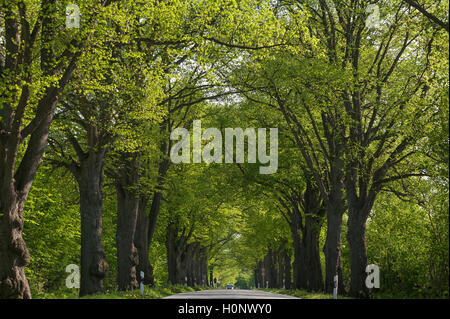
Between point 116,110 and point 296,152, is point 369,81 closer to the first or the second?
point 296,152

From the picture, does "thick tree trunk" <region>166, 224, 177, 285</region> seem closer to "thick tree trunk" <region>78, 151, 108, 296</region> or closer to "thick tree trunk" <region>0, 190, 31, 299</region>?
"thick tree trunk" <region>78, 151, 108, 296</region>

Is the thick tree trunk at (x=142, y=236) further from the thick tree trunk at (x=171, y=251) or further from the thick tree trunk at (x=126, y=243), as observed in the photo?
the thick tree trunk at (x=171, y=251)

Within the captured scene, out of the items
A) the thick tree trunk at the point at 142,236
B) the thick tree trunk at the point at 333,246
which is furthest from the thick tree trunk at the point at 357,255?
the thick tree trunk at the point at 142,236

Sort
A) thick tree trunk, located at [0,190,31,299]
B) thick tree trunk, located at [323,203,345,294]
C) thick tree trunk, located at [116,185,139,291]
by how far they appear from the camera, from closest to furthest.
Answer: thick tree trunk, located at [0,190,31,299], thick tree trunk, located at [116,185,139,291], thick tree trunk, located at [323,203,345,294]

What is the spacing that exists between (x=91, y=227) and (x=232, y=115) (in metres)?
11.7

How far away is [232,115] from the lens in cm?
2719

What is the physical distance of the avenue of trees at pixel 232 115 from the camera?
A: 12.4 meters

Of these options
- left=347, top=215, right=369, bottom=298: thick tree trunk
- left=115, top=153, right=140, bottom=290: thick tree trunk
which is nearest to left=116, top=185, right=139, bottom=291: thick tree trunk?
left=115, top=153, right=140, bottom=290: thick tree trunk

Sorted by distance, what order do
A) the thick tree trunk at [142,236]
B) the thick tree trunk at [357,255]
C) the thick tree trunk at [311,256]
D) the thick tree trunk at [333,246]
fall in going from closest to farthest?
the thick tree trunk at [357,255], the thick tree trunk at [333,246], the thick tree trunk at [142,236], the thick tree trunk at [311,256]

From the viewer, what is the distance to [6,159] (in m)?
12.2

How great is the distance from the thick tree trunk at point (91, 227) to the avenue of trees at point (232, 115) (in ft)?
0.17

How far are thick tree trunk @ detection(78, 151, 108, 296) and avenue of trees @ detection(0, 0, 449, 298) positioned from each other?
0.05m

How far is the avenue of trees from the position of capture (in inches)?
489
